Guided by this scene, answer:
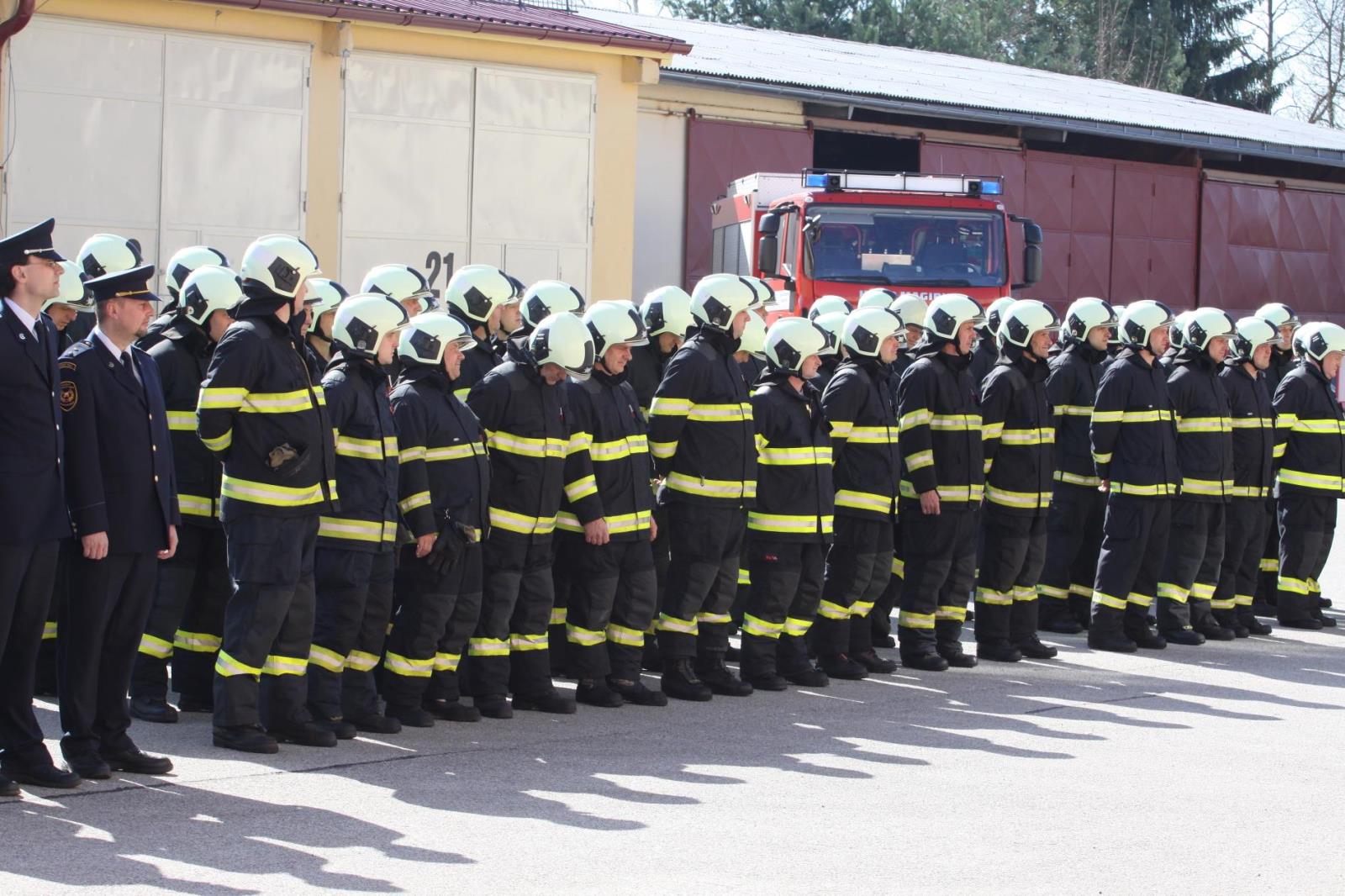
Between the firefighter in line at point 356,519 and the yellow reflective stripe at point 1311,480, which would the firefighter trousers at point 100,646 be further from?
the yellow reflective stripe at point 1311,480

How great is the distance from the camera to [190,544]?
28.2 ft

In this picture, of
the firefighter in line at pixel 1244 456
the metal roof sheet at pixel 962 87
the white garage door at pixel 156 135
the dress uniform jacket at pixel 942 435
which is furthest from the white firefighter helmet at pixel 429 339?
the metal roof sheet at pixel 962 87

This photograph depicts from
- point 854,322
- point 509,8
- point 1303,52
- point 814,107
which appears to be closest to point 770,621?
point 854,322

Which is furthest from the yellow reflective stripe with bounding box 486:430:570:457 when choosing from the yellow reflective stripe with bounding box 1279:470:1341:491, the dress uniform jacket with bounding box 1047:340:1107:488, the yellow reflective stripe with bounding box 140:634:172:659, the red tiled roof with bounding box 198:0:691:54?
the red tiled roof with bounding box 198:0:691:54

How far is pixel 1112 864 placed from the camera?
6.37 m

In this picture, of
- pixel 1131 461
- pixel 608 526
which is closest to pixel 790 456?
pixel 608 526

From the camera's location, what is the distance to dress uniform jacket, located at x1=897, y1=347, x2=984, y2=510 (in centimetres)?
1086

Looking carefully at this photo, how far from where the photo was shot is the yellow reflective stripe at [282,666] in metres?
7.77

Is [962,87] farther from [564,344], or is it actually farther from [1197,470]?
[564,344]

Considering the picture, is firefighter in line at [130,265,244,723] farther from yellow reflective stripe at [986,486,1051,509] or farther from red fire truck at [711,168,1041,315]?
red fire truck at [711,168,1041,315]

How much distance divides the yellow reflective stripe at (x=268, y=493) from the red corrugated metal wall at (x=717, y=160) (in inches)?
612

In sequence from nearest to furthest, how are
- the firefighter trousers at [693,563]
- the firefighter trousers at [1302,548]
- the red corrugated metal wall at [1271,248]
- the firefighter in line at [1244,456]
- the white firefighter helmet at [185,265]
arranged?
the white firefighter helmet at [185,265] → the firefighter trousers at [693,563] → the firefighter in line at [1244,456] → the firefighter trousers at [1302,548] → the red corrugated metal wall at [1271,248]

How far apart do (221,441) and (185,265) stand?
86.5 inches

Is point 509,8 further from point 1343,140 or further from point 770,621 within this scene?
point 1343,140
